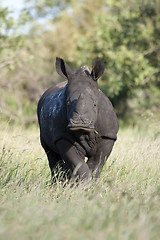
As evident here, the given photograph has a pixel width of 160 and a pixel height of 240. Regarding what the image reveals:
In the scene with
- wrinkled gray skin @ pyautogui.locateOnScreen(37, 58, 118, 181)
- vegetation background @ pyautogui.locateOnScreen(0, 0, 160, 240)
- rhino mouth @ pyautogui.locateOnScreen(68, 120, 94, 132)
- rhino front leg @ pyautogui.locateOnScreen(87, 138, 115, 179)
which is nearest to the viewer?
vegetation background @ pyautogui.locateOnScreen(0, 0, 160, 240)

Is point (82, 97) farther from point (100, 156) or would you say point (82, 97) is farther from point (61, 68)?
point (100, 156)

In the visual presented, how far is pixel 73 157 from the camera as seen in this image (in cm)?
482

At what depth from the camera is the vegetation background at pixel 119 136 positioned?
3.08m

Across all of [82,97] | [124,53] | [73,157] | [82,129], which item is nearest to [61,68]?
[82,97]

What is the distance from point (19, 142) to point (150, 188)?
324 cm

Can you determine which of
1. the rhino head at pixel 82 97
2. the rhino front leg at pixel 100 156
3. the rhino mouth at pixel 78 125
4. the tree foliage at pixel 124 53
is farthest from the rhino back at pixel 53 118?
the tree foliage at pixel 124 53

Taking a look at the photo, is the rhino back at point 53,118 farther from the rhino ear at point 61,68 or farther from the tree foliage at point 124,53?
the tree foliage at point 124,53

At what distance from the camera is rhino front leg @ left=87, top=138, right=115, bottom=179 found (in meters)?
4.93

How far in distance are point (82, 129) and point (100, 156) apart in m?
0.64

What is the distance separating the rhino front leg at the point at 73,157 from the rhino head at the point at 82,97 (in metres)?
0.45

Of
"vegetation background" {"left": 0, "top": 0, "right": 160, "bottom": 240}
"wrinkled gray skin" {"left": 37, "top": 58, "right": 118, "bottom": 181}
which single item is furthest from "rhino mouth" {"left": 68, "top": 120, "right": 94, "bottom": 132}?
"vegetation background" {"left": 0, "top": 0, "right": 160, "bottom": 240}

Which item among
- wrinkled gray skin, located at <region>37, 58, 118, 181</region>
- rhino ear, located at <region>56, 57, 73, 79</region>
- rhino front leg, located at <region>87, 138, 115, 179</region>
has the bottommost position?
rhino front leg, located at <region>87, 138, 115, 179</region>

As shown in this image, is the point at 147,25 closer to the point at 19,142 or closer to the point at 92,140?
the point at 19,142

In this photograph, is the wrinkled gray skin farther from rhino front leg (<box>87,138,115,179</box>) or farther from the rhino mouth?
the rhino mouth
